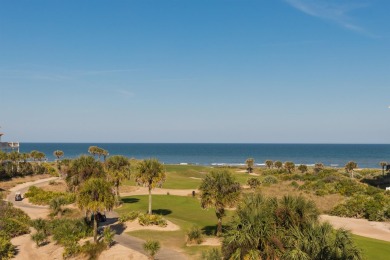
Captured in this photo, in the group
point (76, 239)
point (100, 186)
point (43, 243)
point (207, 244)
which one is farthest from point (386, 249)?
point (43, 243)

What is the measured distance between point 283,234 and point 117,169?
35058mm

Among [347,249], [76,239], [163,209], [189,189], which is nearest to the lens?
[347,249]

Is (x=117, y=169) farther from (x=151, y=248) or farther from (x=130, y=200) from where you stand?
(x=151, y=248)

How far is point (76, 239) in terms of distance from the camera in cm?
3194

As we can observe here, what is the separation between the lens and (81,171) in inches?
1476

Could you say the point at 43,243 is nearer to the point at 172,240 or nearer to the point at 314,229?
the point at 172,240

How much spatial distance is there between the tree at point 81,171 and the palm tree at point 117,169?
11001 mm

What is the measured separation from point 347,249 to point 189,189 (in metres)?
56.0

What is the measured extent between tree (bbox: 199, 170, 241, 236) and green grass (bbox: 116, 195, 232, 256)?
4.09 metres

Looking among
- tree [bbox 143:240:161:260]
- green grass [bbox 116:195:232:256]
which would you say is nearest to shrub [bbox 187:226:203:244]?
green grass [bbox 116:195:232:256]

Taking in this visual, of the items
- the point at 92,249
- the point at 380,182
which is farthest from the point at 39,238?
the point at 380,182

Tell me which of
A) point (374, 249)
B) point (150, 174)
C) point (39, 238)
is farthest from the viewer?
point (150, 174)

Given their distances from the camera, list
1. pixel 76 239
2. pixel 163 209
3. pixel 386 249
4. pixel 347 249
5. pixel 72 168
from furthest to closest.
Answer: pixel 163 209 < pixel 72 168 < pixel 76 239 < pixel 386 249 < pixel 347 249

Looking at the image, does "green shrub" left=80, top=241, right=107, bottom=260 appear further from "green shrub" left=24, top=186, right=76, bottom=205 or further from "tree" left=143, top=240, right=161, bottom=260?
"green shrub" left=24, top=186, right=76, bottom=205
